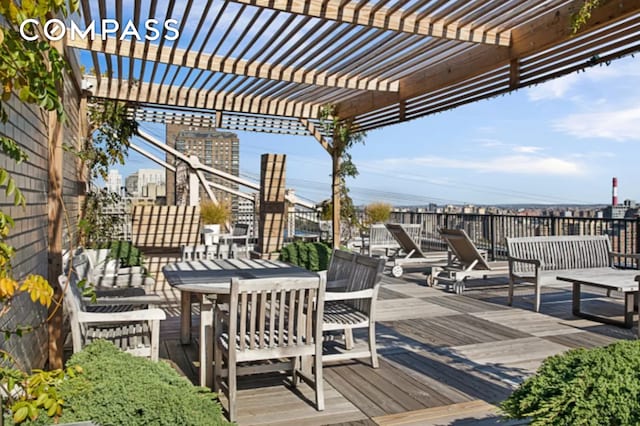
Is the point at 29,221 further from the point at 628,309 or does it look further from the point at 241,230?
the point at 241,230

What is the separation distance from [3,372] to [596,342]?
15.7 feet

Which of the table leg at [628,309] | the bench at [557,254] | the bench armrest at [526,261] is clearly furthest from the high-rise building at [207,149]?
the table leg at [628,309]

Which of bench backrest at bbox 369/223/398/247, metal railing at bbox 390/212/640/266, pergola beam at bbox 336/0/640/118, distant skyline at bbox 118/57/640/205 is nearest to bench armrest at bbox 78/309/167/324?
pergola beam at bbox 336/0/640/118

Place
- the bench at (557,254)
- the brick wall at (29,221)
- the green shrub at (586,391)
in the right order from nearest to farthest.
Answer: the green shrub at (586,391), the brick wall at (29,221), the bench at (557,254)

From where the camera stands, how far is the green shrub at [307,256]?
26.8 ft

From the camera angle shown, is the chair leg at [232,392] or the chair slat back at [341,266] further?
the chair slat back at [341,266]

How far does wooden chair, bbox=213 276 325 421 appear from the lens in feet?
10.2

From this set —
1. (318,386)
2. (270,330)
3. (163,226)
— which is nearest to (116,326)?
(270,330)

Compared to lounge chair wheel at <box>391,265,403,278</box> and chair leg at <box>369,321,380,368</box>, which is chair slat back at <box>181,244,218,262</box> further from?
lounge chair wheel at <box>391,265,403,278</box>

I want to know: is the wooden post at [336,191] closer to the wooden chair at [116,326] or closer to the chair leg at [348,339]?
the chair leg at [348,339]

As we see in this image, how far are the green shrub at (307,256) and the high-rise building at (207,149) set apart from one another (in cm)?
721

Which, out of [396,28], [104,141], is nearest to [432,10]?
[396,28]

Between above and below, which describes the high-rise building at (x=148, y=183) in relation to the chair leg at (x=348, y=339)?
above

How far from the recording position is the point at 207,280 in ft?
12.9
